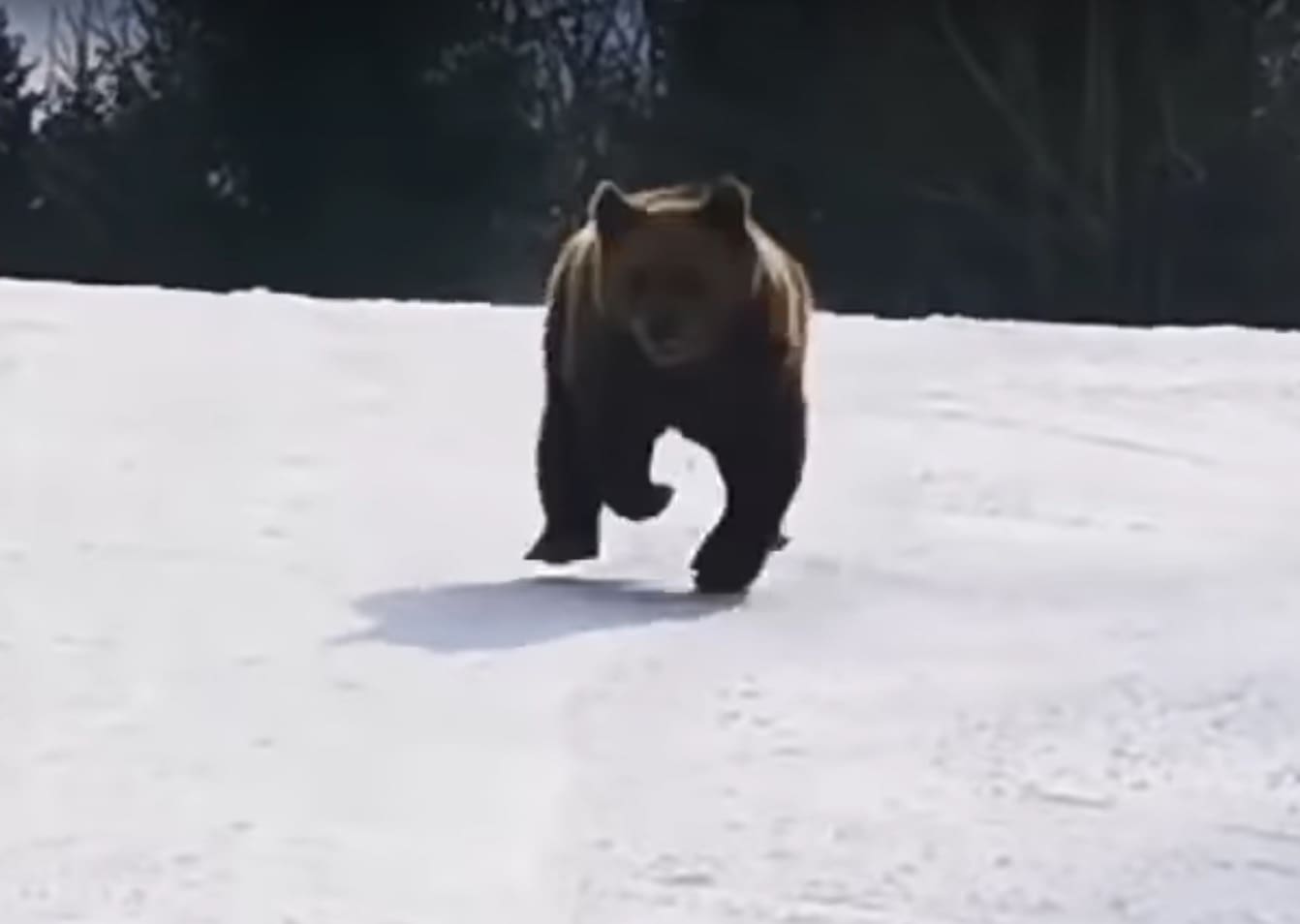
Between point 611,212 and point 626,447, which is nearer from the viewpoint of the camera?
point 611,212

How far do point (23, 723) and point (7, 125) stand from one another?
49.1ft

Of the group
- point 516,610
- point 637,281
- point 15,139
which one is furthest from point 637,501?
point 15,139

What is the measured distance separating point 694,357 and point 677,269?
5.6 inches

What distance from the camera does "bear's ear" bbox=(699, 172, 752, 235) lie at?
5.58m

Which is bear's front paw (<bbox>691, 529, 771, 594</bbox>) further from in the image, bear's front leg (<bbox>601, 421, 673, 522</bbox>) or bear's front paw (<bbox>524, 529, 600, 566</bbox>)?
bear's front paw (<bbox>524, 529, 600, 566</bbox>)

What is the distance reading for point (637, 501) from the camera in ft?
19.2

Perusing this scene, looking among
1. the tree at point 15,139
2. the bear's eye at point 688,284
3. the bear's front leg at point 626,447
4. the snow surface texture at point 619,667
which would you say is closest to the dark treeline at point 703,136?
the tree at point 15,139

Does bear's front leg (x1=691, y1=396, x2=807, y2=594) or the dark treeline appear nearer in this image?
bear's front leg (x1=691, y1=396, x2=807, y2=594)

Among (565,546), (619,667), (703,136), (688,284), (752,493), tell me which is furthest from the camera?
(703,136)

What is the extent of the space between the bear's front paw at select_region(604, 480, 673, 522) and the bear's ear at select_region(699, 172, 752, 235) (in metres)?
0.49

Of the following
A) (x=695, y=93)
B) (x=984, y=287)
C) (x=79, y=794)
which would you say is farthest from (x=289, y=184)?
(x=79, y=794)

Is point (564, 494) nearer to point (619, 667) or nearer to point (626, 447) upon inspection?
point (626, 447)

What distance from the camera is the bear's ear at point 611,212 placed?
5617 millimetres

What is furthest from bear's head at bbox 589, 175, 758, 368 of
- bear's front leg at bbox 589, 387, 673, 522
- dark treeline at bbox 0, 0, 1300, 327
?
dark treeline at bbox 0, 0, 1300, 327
